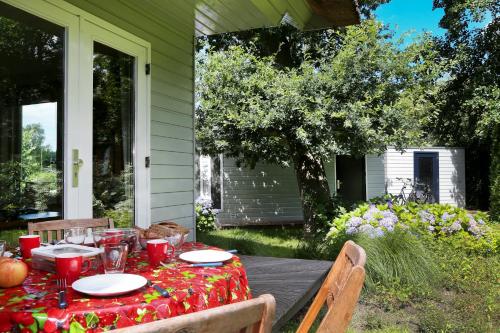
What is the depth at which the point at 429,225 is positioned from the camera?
489 centimetres

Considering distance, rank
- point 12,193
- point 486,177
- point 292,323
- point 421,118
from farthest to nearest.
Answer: point 486,177 < point 421,118 < point 292,323 < point 12,193

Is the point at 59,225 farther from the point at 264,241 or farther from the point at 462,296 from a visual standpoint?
the point at 264,241

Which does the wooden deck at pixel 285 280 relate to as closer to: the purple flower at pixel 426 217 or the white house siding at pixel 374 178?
the purple flower at pixel 426 217

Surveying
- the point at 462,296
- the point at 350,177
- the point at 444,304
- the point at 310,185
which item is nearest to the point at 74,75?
the point at 444,304

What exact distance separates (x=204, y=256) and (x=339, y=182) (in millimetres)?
10941

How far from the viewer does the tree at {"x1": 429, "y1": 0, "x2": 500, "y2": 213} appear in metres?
9.75

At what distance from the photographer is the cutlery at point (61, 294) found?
996mm

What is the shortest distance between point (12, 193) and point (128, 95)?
134 cm

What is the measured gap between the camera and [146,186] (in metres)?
3.77

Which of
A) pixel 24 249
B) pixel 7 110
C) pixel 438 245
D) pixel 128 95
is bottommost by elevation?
pixel 438 245

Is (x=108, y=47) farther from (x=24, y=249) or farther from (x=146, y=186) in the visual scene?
(x=24, y=249)

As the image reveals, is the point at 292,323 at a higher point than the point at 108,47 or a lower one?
lower

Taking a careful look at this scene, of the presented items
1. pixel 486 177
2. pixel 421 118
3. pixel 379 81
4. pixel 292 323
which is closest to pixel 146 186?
pixel 292 323

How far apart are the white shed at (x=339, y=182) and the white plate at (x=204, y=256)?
700 centimetres
